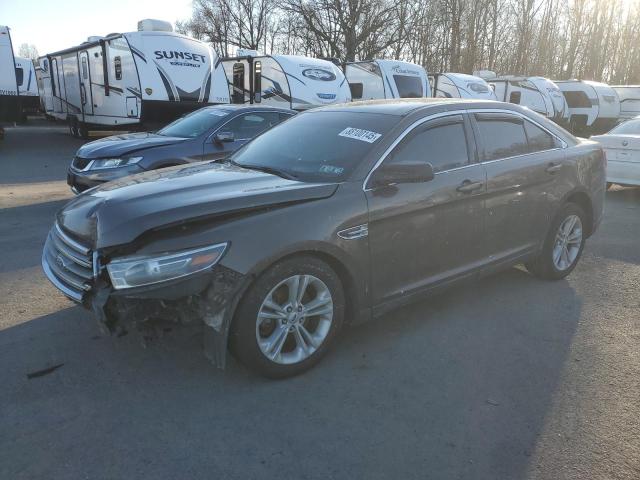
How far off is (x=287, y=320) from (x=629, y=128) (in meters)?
9.13

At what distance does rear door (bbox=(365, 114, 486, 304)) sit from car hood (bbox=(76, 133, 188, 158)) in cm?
437

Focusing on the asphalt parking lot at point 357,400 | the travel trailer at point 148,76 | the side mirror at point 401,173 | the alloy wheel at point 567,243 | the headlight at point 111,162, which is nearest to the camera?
the asphalt parking lot at point 357,400

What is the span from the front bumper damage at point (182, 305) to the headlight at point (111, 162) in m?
4.36

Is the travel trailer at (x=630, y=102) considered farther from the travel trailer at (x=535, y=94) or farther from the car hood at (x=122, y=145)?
the car hood at (x=122, y=145)

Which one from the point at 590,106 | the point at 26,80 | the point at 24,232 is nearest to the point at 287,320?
the point at 24,232

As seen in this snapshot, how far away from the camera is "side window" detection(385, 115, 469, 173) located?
369 centimetres

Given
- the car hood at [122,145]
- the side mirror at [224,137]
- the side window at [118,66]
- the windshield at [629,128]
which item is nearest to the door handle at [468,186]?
the side mirror at [224,137]

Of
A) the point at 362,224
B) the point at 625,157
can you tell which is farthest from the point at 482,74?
the point at 362,224

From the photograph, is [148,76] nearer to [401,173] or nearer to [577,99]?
[401,173]

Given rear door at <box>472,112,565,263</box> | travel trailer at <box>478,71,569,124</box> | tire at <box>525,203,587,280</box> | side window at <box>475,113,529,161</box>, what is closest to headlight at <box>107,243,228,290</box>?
rear door at <box>472,112,565,263</box>

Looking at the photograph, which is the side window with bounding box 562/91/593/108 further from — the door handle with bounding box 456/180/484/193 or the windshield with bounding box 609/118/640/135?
the door handle with bounding box 456/180/484/193

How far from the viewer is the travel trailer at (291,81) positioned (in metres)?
15.1

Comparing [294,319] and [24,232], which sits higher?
[294,319]

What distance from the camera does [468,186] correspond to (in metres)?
3.93
